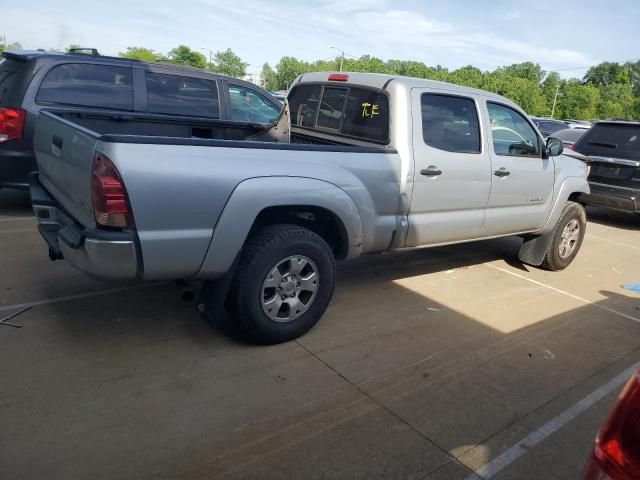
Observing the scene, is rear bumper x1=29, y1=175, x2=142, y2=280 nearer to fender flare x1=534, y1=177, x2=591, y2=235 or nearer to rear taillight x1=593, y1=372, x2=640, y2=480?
rear taillight x1=593, y1=372, x2=640, y2=480

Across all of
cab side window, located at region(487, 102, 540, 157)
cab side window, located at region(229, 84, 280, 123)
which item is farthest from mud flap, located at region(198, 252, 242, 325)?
cab side window, located at region(229, 84, 280, 123)

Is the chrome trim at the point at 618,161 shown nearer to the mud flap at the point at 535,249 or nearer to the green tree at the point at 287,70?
the mud flap at the point at 535,249

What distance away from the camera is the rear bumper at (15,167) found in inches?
216

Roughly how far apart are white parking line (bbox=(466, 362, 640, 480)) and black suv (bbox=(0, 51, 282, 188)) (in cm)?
366

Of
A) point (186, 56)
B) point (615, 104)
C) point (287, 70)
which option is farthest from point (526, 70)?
point (186, 56)

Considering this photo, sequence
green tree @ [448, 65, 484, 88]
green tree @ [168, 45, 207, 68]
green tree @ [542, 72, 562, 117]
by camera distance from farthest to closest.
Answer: green tree @ [542, 72, 562, 117] < green tree @ [448, 65, 484, 88] < green tree @ [168, 45, 207, 68]

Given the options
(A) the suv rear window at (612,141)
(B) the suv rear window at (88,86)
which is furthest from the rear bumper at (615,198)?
(B) the suv rear window at (88,86)

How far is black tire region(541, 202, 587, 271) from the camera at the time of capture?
5636 millimetres

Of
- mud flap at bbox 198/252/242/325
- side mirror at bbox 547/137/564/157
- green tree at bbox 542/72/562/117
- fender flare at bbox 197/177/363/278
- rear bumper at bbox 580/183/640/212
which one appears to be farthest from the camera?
green tree at bbox 542/72/562/117

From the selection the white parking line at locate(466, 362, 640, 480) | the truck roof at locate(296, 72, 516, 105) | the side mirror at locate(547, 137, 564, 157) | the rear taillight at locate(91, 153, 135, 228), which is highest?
the truck roof at locate(296, 72, 516, 105)

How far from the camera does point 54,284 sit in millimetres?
4137

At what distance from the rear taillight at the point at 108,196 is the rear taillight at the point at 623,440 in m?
2.31

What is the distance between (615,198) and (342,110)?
579 centimetres

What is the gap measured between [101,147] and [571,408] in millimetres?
3127
